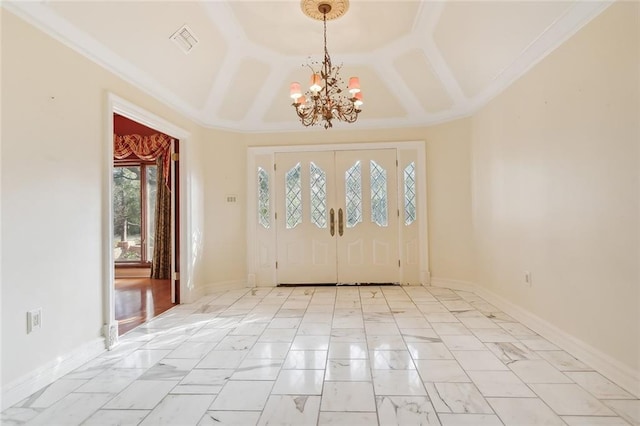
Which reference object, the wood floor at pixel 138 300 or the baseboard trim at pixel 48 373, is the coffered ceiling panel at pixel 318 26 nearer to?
the baseboard trim at pixel 48 373

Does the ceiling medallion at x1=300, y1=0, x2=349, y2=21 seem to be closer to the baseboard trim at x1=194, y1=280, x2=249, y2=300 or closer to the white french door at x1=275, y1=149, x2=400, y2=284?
the white french door at x1=275, y1=149, x2=400, y2=284

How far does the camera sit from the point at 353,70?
4.05 meters

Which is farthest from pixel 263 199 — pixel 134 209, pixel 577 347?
pixel 577 347

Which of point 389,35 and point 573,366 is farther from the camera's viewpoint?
point 389,35

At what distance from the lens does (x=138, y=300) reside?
4.39m

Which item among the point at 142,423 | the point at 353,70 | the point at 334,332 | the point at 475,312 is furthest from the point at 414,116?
the point at 142,423

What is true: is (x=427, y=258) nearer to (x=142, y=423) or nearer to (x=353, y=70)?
(x=353, y=70)

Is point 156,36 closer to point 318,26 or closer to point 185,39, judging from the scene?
point 185,39

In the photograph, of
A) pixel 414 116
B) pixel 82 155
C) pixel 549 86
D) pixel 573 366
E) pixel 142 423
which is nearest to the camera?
pixel 142 423

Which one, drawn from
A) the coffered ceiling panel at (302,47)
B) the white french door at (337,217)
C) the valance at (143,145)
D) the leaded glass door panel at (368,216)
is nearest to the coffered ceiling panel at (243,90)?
the coffered ceiling panel at (302,47)

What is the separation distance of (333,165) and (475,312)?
274cm

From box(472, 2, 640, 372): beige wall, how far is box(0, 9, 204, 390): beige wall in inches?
147

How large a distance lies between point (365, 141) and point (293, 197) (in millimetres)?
1393

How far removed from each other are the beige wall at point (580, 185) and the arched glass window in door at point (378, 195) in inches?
65.0
